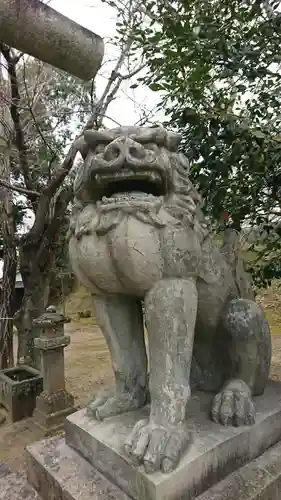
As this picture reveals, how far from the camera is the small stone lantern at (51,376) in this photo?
306 cm

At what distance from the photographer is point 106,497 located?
2.95 ft

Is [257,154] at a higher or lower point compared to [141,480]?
higher

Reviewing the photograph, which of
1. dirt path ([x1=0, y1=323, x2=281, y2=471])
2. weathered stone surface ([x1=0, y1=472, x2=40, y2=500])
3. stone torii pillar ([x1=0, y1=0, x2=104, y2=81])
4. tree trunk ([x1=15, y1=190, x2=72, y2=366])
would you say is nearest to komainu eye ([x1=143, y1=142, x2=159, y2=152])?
stone torii pillar ([x1=0, y1=0, x2=104, y2=81])

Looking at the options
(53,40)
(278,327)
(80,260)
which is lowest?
(278,327)

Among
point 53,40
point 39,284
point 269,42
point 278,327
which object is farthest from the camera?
point 278,327

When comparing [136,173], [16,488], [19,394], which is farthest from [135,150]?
[19,394]

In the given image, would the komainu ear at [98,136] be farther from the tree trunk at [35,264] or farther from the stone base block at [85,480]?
the tree trunk at [35,264]

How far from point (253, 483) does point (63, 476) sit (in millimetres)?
503

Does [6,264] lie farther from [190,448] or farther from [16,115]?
[190,448]

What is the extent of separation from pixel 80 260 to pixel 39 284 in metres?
2.89

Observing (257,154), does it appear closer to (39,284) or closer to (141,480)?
(141,480)

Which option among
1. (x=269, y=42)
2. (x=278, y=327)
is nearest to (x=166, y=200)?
(x=269, y=42)

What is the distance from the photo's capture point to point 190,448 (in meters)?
0.92

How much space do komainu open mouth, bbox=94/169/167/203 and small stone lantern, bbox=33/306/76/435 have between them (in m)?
2.31
